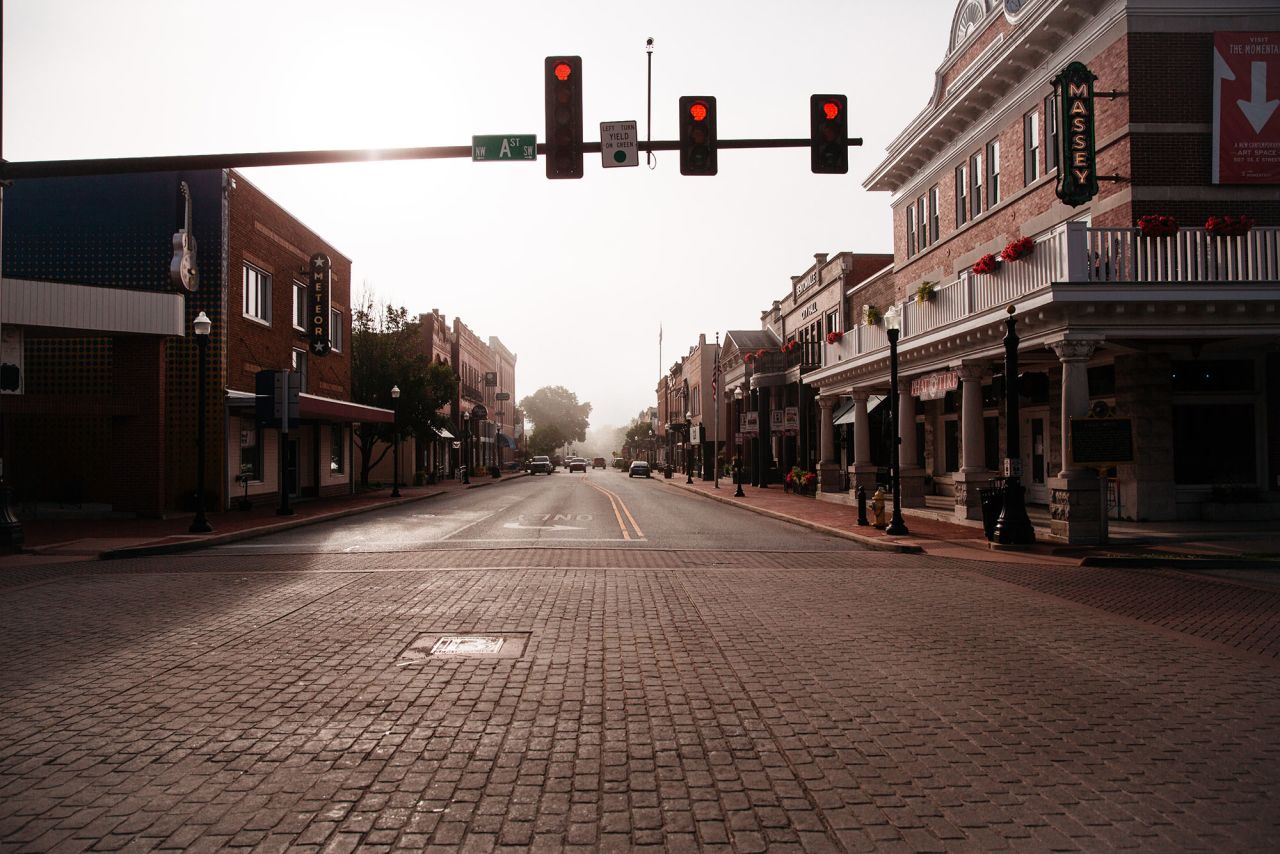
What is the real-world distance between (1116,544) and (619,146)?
11568 millimetres

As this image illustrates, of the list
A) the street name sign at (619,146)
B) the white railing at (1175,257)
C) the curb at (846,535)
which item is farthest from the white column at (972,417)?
the street name sign at (619,146)

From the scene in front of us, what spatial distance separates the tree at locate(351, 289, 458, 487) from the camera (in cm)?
4153

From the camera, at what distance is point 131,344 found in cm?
2294

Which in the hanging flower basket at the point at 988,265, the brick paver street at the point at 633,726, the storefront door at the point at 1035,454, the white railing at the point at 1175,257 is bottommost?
the brick paver street at the point at 633,726

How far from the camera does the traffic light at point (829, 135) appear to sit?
12.0 m

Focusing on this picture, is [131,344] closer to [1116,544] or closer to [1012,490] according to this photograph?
[1012,490]

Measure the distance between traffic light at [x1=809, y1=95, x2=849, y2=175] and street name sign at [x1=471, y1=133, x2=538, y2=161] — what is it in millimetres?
3810

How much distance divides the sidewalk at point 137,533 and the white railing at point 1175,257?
17695 mm

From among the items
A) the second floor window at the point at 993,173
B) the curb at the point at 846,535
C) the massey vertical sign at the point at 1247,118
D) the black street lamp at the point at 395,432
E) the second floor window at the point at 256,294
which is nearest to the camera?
the curb at the point at 846,535

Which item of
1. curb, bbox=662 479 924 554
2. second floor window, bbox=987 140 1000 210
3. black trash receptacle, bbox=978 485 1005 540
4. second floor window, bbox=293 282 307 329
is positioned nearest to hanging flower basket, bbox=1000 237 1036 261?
black trash receptacle, bbox=978 485 1005 540

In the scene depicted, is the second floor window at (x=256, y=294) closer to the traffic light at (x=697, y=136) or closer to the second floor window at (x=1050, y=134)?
the traffic light at (x=697, y=136)

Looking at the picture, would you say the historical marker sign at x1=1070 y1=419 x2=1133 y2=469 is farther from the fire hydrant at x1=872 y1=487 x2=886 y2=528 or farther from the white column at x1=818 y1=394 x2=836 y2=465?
the white column at x1=818 y1=394 x2=836 y2=465

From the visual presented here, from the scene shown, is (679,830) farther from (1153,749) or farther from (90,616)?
(90,616)

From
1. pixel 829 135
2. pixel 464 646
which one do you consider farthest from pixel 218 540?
pixel 829 135
